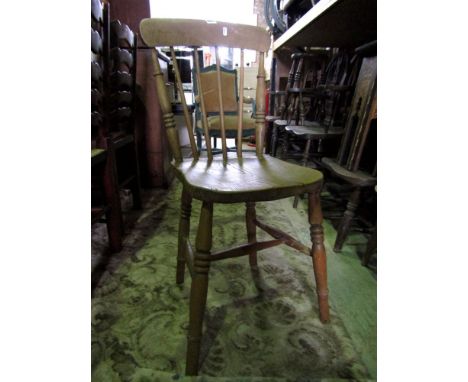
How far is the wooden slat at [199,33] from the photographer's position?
920 mm

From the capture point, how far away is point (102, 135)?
124cm

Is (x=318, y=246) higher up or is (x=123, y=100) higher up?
(x=123, y=100)

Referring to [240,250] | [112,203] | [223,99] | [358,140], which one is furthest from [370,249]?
[223,99]

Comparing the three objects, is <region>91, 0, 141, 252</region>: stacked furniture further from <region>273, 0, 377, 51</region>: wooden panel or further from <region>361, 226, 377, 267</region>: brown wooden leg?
<region>361, 226, 377, 267</region>: brown wooden leg

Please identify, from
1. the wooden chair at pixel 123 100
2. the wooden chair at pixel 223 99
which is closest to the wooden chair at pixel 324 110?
the wooden chair at pixel 223 99

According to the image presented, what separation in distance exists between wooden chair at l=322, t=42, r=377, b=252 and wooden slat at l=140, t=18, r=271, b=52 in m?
0.52

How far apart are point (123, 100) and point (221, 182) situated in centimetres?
94

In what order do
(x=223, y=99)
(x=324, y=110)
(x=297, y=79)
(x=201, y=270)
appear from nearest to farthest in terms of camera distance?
(x=201, y=270), (x=324, y=110), (x=297, y=79), (x=223, y=99)

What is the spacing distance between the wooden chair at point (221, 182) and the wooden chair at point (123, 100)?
0.47 meters

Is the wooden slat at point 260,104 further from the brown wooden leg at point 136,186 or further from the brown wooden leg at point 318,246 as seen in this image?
the brown wooden leg at point 136,186

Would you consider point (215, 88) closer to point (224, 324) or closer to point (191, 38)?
point (191, 38)
